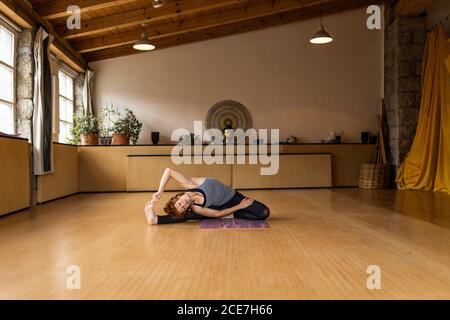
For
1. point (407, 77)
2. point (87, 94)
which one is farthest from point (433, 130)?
point (87, 94)

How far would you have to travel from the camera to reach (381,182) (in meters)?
7.80

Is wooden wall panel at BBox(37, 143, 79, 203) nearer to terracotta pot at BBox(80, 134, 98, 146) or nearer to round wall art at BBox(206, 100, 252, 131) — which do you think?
terracotta pot at BBox(80, 134, 98, 146)

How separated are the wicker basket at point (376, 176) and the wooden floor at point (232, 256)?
283 centimetres

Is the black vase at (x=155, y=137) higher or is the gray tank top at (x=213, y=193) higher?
the black vase at (x=155, y=137)

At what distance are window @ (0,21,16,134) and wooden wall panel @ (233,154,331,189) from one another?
3989mm

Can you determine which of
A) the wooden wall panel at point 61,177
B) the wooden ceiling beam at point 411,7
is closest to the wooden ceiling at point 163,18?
the wooden ceiling beam at point 411,7

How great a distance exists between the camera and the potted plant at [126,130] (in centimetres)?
805

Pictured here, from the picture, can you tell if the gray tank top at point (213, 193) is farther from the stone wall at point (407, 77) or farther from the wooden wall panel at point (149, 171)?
the stone wall at point (407, 77)

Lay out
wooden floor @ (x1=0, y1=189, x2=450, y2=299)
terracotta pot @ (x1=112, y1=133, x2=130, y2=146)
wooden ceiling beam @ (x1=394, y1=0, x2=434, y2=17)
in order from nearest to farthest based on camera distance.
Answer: wooden floor @ (x1=0, y1=189, x2=450, y2=299)
wooden ceiling beam @ (x1=394, y1=0, x2=434, y2=17)
terracotta pot @ (x1=112, y1=133, x2=130, y2=146)

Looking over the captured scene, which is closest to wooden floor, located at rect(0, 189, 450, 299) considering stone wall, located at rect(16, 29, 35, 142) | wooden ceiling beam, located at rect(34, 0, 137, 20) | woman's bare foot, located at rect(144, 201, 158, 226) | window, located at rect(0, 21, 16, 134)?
woman's bare foot, located at rect(144, 201, 158, 226)

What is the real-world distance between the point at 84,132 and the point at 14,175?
9.84 feet

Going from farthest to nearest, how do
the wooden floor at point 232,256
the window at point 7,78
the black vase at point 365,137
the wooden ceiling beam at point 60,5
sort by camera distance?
the black vase at point 365,137 < the wooden ceiling beam at point 60,5 < the window at point 7,78 < the wooden floor at point 232,256

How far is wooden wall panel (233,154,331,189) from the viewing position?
8078mm

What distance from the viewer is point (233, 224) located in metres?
4.07
